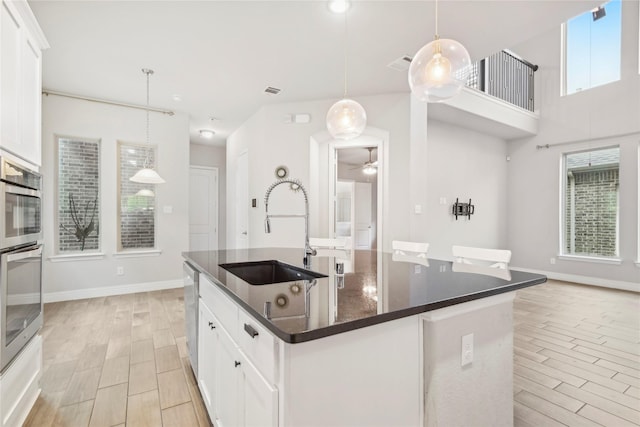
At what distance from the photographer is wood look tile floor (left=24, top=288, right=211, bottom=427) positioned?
5.94ft

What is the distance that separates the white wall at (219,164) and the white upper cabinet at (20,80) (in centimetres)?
480

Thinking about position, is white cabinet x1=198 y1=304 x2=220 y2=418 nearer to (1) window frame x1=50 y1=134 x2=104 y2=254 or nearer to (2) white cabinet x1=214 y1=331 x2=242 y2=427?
(2) white cabinet x1=214 y1=331 x2=242 y2=427

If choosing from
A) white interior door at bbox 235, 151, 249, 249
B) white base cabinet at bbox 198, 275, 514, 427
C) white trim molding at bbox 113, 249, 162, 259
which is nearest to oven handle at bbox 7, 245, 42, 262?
white base cabinet at bbox 198, 275, 514, 427

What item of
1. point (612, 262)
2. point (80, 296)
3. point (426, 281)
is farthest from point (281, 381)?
point (612, 262)

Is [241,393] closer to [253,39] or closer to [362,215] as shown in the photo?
[253,39]

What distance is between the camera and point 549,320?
11.3 feet

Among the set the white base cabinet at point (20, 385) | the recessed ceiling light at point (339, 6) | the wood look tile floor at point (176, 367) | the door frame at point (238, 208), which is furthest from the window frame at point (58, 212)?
the recessed ceiling light at point (339, 6)

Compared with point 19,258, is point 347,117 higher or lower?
higher

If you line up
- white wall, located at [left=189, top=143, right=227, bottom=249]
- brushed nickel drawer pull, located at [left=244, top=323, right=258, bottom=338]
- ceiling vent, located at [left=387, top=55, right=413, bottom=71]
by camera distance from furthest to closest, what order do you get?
1. white wall, located at [left=189, top=143, right=227, bottom=249]
2. ceiling vent, located at [left=387, top=55, right=413, bottom=71]
3. brushed nickel drawer pull, located at [left=244, top=323, right=258, bottom=338]

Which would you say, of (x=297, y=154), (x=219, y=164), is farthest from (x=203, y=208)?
(x=297, y=154)

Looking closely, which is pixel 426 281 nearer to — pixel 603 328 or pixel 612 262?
pixel 603 328

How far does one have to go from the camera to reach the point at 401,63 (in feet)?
10.7

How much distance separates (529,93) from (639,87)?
1.65 meters

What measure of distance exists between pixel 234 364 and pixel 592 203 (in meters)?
6.87
